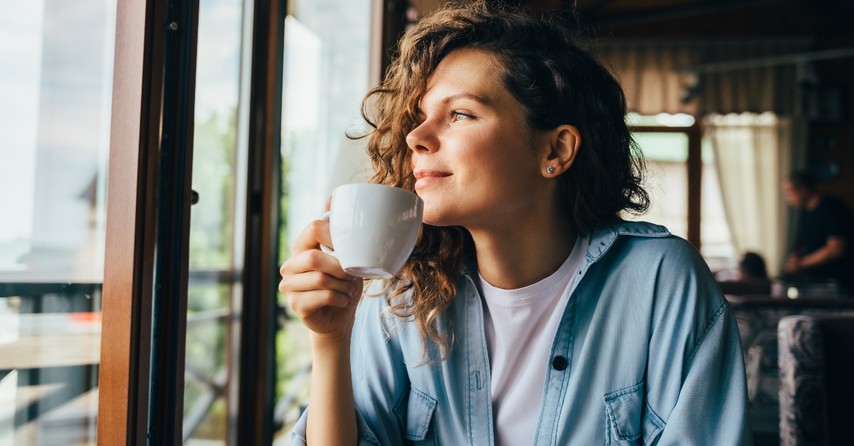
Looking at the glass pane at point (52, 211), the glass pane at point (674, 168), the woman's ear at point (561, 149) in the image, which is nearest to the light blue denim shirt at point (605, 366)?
the woman's ear at point (561, 149)

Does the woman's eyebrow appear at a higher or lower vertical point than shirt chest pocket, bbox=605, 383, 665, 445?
higher

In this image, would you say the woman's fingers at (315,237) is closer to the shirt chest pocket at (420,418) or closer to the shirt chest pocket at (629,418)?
the shirt chest pocket at (420,418)

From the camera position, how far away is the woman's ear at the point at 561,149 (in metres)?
1.33

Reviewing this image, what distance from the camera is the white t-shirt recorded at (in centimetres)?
123

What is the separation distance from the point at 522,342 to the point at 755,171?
634cm

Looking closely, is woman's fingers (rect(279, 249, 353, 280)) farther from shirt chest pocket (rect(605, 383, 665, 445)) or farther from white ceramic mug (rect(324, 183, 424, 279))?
shirt chest pocket (rect(605, 383, 665, 445))

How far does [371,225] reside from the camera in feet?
2.72

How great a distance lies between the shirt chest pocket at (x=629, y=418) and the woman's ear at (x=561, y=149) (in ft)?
1.36

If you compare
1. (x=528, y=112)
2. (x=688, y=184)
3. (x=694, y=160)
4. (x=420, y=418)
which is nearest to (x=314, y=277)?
(x=420, y=418)

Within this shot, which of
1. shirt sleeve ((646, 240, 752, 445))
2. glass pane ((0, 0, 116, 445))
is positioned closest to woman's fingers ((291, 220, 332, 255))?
glass pane ((0, 0, 116, 445))

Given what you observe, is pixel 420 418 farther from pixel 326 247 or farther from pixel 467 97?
pixel 467 97

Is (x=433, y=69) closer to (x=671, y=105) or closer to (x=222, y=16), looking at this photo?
(x=222, y=16)

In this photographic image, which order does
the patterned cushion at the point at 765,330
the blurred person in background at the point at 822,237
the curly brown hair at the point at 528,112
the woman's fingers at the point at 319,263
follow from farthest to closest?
1. the blurred person in background at the point at 822,237
2. the patterned cushion at the point at 765,330
3. the curly brown hair at the point at 528,112
4. the woman's fingers at the point at 319,263

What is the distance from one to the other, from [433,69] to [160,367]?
2.45 feet
